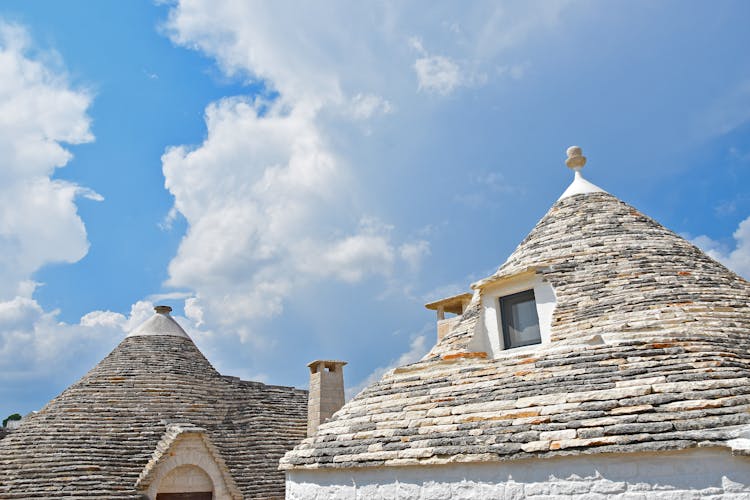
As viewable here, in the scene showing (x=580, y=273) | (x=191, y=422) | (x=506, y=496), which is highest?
(x=580, y=273)

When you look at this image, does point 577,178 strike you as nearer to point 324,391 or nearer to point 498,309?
point 498,309

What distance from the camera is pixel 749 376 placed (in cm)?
577

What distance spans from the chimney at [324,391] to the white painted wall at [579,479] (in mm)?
8888

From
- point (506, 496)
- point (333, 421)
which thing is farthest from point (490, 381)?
point (333, 421)

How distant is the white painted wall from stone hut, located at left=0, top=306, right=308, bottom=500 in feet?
24.8

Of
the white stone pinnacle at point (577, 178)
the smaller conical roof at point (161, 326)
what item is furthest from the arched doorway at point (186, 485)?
the white stone pinnacle at point (577, 178)

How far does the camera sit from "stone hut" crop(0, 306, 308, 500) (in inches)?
488

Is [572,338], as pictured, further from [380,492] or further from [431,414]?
[380,492]

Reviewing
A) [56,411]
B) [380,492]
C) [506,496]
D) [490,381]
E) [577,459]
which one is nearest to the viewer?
[577,459]

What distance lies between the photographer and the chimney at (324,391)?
1591 centimetres

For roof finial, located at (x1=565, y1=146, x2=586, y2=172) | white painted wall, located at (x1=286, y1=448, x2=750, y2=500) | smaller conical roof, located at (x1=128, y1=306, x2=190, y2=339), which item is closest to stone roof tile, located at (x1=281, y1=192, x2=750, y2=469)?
white painted wall, located at (x1=286, y1=448, x2=750, y2=500)

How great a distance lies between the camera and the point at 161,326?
17.3 metres

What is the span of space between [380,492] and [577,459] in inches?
98.6

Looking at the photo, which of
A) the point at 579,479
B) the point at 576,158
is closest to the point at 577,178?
the point at 576,158
